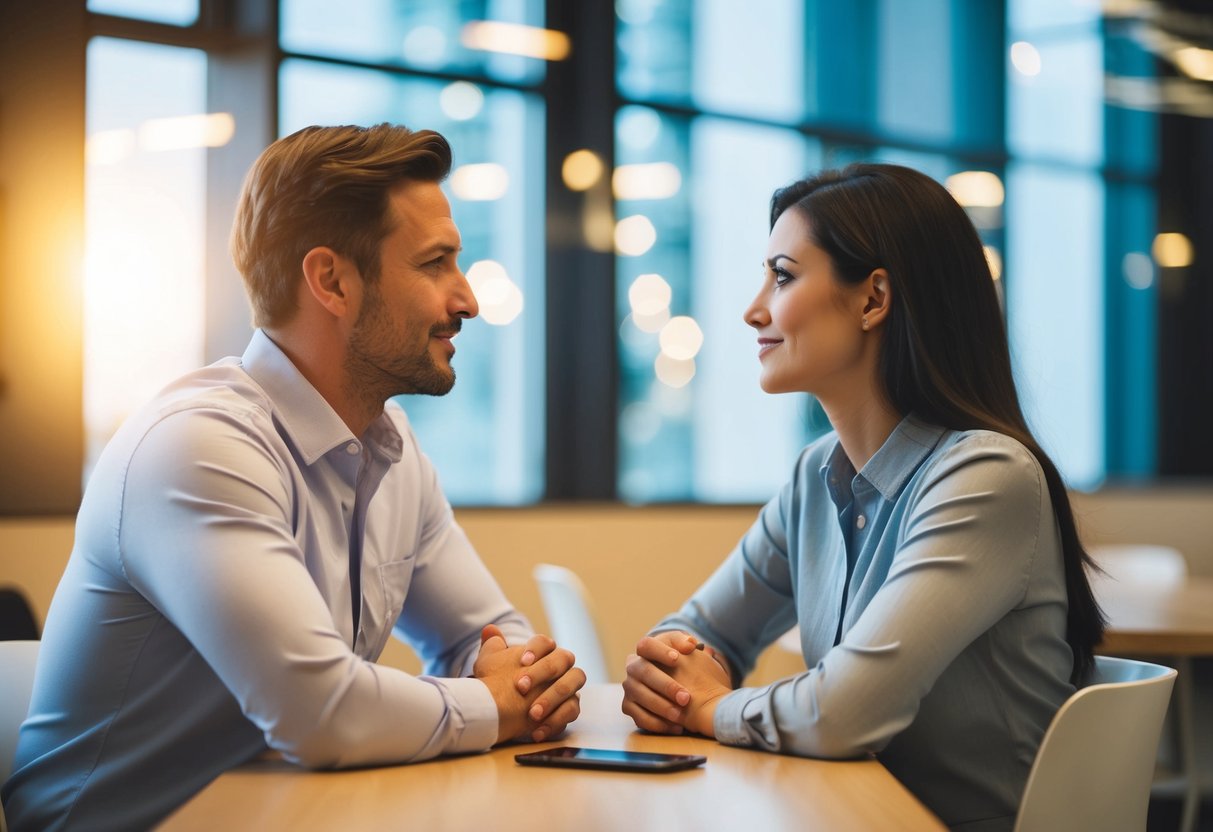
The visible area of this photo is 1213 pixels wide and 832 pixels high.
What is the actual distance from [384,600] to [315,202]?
62 centimetres

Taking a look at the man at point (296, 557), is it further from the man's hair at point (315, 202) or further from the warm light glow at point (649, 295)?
the warm light glow at point (649, 295)

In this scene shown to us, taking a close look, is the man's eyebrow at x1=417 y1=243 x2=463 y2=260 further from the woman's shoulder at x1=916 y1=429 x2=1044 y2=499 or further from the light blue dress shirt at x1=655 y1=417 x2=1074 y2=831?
the woman's shoulder at x1=916 y1=429 x2=1044 y2=499

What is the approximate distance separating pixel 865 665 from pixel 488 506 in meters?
3.17

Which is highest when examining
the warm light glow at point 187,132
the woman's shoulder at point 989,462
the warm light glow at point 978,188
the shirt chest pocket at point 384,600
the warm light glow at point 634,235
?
the warm light glow at point 978,188

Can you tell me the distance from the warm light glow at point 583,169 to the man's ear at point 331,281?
317 cm

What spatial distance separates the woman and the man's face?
50 centimetres

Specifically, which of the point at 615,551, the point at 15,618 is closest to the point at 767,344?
the point at 15,618

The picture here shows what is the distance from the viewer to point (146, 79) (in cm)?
407

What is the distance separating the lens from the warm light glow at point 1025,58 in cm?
633

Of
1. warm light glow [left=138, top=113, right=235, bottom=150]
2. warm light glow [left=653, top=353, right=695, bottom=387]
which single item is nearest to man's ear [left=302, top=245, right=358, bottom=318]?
warm light glow [left=138, top=113, right=235, bottom=150]

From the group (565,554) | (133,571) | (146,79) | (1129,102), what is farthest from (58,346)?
(1129,102)

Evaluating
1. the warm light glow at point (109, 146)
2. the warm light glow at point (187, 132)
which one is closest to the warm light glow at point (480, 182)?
the warm light glow at point (187, 132)

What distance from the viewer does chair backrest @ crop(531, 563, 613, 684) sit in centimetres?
322

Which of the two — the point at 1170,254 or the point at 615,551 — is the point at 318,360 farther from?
Answer: the point at 1170,254
